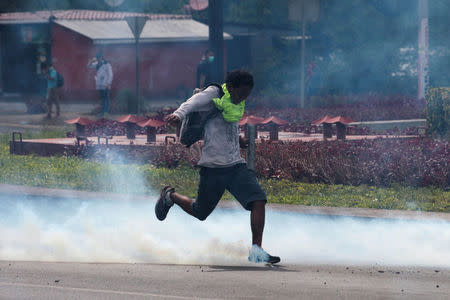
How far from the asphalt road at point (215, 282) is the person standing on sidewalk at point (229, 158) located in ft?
1.31

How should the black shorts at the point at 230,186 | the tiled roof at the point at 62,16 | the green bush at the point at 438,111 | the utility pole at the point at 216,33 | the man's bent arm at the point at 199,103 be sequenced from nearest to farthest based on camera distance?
the man's bent arm at the point at 199,103, the black shorts at the point at 230,186, the green bush at the point at 438,111, the utility pole at the point at 216,33, the tiled roof at the point at 62,16

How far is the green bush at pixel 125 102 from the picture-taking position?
83.8ft

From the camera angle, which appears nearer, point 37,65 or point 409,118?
point 409,118

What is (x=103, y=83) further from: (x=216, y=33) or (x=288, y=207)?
(x=288, y=207)

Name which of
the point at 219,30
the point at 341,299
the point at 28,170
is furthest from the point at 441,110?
the point at 341,299

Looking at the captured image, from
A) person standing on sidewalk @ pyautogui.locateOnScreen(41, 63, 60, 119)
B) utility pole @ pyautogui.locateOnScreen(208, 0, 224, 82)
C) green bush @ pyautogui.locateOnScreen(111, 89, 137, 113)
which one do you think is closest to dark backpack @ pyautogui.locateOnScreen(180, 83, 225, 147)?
utility pole @ pyautogui.locateOnScreen(208, 0, 224, 82)

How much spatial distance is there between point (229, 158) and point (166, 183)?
4.68 metres

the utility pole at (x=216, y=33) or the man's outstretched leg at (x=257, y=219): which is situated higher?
the utility pole at (x=216, y=33)

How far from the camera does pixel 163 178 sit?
1254 centimetres

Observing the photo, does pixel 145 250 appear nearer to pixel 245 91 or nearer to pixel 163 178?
pixel 245 91

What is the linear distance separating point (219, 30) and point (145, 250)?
13.8 meters

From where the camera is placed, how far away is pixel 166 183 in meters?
12.2

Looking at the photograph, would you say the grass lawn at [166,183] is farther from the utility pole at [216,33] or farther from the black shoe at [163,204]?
the utility pole at [216,33]

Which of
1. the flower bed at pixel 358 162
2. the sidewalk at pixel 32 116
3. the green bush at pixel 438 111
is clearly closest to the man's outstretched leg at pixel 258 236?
the flower bed at pixel 358 162
